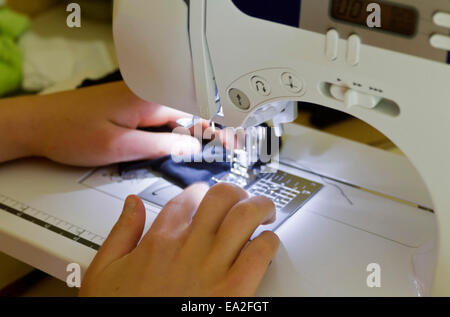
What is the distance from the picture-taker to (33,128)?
3.07 ft

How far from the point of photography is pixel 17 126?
94 cm

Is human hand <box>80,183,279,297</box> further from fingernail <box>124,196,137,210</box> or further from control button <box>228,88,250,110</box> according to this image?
control button <box>228,88,250,110</box>

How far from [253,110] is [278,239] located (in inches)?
6.4

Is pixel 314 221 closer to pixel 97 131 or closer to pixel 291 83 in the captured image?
pixel 291 83

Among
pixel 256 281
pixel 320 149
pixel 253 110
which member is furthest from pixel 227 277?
pixel 320 149

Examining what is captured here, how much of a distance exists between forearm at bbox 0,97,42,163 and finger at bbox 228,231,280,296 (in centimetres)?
40

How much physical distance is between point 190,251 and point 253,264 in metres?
0.07

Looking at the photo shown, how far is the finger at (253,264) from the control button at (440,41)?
0.30 meters

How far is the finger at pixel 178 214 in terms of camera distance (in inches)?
29.6

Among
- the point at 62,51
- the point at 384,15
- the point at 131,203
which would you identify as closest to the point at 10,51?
the point at 62,51

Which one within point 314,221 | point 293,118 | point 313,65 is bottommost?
point 314,221

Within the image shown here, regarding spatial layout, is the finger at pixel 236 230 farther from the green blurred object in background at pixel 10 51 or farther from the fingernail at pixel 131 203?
the green blurred object in background at pixel 10 51

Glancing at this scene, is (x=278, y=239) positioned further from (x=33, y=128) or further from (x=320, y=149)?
(x=33, y=128)

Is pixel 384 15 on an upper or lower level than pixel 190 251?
upper
